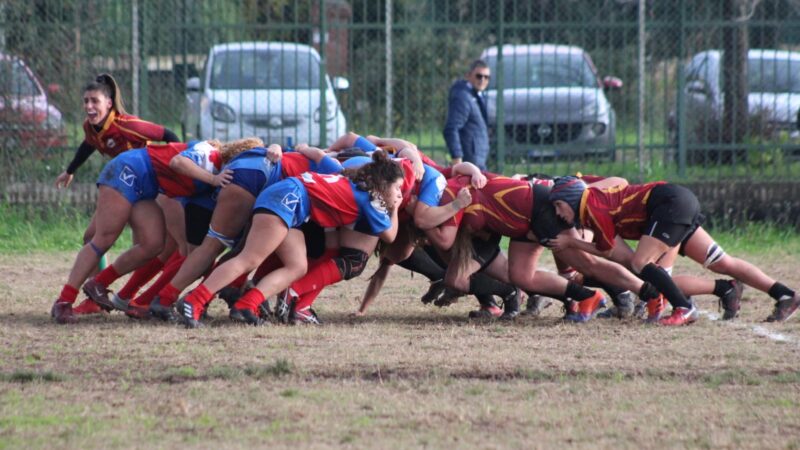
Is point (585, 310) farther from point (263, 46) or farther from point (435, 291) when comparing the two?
point (263, 46)

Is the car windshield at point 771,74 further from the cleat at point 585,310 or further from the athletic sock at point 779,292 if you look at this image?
the cleat at point 585,310

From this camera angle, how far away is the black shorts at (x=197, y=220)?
8398 millimetres

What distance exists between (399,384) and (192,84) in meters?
8.46

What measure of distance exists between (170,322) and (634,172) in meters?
7.48

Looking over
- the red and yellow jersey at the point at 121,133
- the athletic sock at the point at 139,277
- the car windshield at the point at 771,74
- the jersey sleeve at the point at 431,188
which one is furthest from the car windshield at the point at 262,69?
the jersey sleeve at the point at 431,188

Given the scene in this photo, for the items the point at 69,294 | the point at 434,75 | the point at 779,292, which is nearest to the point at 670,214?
the point at 779,292

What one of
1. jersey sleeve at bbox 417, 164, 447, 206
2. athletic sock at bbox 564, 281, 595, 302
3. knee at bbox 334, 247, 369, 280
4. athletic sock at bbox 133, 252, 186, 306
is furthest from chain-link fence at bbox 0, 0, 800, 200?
athletic sock at bbox 564, 281, 595, 302

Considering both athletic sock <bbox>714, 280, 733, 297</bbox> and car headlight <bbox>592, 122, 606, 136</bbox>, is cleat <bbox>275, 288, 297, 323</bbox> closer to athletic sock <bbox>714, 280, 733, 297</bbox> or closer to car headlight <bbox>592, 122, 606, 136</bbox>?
athletic sock <bbox>714, 280, 733, 297</bbox>

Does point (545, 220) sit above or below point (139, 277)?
above

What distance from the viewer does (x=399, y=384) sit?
6.17 meters

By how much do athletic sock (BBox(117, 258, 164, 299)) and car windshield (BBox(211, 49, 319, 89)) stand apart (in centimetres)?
543

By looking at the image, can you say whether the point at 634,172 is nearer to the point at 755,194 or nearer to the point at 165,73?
the point at 755,194

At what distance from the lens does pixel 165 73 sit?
13953mm

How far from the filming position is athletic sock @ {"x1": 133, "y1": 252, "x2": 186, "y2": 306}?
8.52 metres
